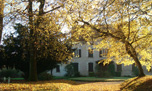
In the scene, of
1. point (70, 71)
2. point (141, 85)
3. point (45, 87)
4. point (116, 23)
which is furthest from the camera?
point (70, 71)

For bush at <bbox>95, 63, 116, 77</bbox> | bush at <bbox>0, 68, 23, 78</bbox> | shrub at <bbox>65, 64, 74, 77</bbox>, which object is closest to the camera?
bush at <bbox>0, 68, 23, 78</bbox>

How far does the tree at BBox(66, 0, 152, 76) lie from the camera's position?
9.64m

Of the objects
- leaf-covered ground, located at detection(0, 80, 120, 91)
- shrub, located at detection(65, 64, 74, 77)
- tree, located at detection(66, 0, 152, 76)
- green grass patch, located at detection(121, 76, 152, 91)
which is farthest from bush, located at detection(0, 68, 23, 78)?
green grass patch, located at detection(121, 76, 152, 91)

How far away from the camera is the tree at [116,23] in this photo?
9.64 m

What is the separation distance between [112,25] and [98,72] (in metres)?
19.6

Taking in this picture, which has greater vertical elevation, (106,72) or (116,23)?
(116,23)

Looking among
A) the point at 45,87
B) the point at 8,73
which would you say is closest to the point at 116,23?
the point at 45,87

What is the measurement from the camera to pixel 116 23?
1203cm

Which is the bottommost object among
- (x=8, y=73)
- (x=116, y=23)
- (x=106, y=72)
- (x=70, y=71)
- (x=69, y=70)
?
(x=106, y=72)

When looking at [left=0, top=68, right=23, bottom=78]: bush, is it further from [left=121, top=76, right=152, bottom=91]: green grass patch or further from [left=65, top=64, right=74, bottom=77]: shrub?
[left=121, top=76, right=152, bottom=91]: green grass patch

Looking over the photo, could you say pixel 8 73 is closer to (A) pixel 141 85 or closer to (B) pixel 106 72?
(B) pixel 106 72

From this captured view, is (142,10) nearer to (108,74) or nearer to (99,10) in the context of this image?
(99,10)

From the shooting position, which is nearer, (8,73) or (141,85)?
(141,85)

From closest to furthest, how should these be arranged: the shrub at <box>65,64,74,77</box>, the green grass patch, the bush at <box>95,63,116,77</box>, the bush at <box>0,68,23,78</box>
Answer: the green grass patch
the bush at <box>0,68,23,78</box>
the bush at <box>95,63,116,77</box>
the shrub at <box>65,64,74,77</box>
